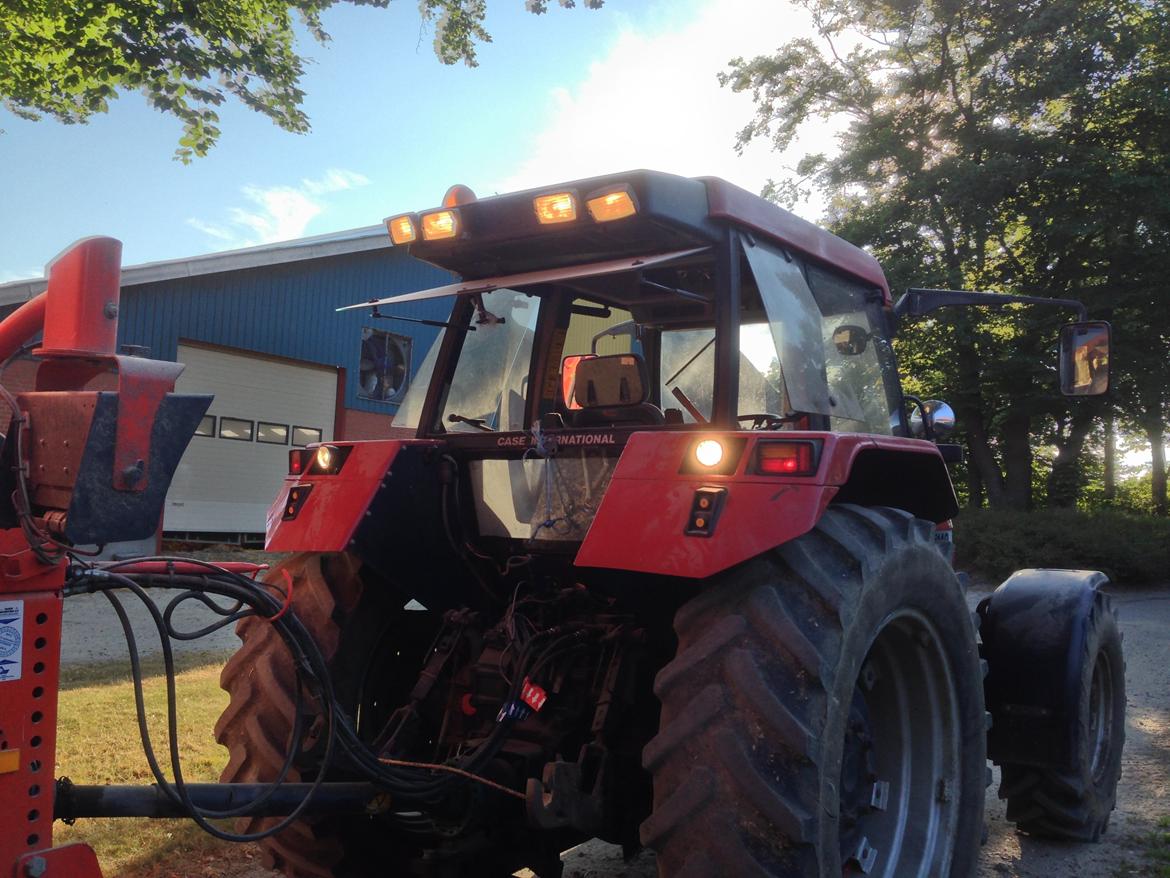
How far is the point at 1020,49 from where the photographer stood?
20.2 meters

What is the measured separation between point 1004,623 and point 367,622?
2.71 meters

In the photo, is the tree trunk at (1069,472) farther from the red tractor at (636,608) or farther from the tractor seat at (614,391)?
the tractor seat at (614,391)

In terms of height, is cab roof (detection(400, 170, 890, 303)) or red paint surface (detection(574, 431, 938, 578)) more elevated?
cab roof (detection(400, 170, 890, 303))

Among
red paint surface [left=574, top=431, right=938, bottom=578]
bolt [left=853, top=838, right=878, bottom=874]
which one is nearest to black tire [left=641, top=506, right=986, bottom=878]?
bolt [left=853, top=838, right=878, bottom=874]

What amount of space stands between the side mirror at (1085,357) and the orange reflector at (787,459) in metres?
2.04

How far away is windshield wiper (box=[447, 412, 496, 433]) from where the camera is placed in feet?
13.3

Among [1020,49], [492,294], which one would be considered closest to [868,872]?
[492,294]

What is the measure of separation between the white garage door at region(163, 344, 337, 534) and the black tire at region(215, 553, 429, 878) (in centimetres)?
1275

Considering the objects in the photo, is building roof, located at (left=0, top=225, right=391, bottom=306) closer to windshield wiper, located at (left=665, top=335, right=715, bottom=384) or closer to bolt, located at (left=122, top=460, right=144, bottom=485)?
windshield wiper, located at (left=665, top=335, right=715, bottom=384)

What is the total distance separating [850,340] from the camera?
3984 mm

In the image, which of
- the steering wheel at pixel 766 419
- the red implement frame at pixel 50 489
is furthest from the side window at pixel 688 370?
the red implement frame at pixel 50 489

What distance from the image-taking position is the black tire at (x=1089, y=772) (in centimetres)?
417

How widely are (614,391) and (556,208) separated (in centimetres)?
79

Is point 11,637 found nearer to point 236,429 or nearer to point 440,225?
point 440,225
